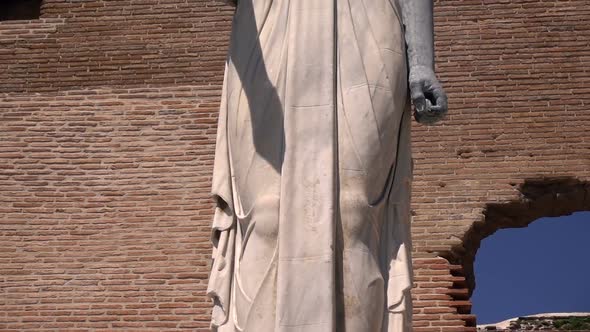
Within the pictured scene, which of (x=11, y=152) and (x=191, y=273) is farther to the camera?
(x=11, y=152)

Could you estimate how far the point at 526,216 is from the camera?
10.3 meters

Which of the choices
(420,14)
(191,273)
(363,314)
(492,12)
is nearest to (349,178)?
(363,314)

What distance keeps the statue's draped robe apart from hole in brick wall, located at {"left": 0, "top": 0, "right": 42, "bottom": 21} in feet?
28.9

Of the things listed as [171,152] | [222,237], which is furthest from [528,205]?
[222,237]

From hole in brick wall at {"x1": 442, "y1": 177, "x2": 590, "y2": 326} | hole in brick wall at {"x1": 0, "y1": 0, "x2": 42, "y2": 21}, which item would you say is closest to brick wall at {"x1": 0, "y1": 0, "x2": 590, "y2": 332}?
hole in brick wall at {"x1": 442, "y1": 177, "x2": 590, "y2": 326}

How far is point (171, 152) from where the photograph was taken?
34.8ft

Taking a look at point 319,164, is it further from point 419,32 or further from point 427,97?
point 419,32

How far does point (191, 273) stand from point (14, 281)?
5.16ft

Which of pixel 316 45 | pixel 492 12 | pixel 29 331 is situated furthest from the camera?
pixel 492 12

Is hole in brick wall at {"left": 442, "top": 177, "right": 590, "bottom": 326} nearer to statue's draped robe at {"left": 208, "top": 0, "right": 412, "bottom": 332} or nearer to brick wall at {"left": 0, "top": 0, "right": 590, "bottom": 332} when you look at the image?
brick wall at {"left": 0, "top": 0, "right": 590, "bottom": 332}

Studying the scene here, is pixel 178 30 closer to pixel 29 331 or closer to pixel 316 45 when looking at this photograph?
pixel 29 331

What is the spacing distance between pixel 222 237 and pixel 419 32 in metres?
0.84

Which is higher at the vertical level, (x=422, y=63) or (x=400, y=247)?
(x=422, y=63)

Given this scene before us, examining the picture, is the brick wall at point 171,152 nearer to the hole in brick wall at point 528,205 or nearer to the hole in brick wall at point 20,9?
the hole in brick wall at point 528,205
